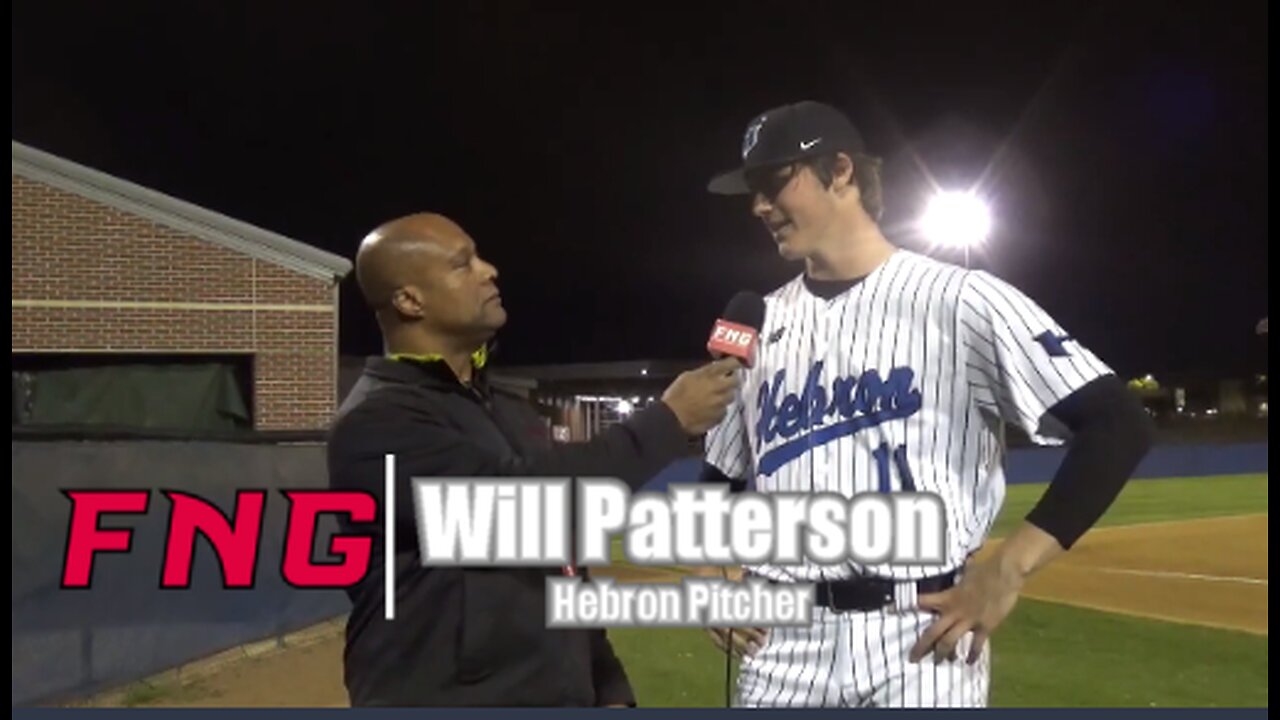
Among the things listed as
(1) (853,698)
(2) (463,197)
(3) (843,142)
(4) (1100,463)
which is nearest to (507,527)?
(1) (853,698)

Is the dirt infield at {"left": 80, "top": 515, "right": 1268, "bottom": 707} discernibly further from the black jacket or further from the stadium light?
the stadium light

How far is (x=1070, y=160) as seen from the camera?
422 cm

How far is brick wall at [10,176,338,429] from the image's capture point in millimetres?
3727

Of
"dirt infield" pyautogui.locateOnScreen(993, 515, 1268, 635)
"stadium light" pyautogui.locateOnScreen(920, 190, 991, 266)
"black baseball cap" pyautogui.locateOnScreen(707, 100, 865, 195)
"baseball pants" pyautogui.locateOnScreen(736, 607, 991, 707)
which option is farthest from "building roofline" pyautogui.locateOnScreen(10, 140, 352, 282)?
"dirt infield" pyautogui.locateOnScreen(993, 515, 1268, 635)

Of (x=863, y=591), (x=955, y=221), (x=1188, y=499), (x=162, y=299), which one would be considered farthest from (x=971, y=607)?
(x=1188, y=499)

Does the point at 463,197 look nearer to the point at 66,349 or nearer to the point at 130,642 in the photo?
the point at 66,349

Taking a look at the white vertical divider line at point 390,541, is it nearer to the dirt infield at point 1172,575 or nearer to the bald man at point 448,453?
the bald man at point 448,453

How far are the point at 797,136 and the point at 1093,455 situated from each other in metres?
0.66

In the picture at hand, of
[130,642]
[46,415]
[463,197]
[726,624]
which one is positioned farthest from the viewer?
[46,415]

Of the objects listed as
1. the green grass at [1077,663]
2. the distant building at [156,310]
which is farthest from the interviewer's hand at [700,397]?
the distant building at [156,310]

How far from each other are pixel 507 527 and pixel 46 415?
274 cm

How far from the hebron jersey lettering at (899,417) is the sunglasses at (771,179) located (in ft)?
0.62

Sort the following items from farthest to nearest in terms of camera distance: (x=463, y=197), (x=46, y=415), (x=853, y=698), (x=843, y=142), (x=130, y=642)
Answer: (x=46, y=415)
(x=130, y=642)
(x=463, y=197)
(x=843, y=142)
(x=853, y=698)

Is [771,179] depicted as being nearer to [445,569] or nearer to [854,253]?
[854,253]
